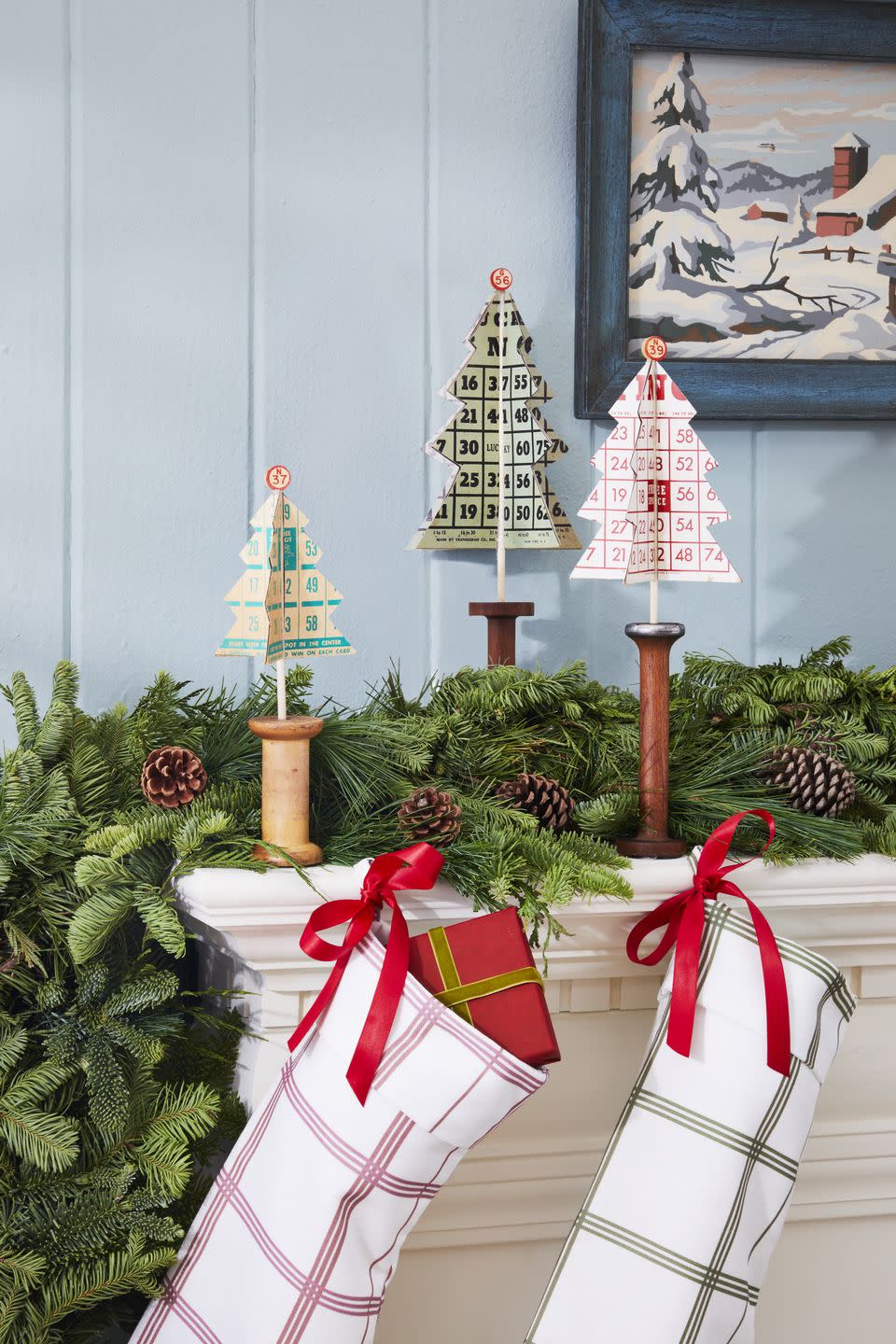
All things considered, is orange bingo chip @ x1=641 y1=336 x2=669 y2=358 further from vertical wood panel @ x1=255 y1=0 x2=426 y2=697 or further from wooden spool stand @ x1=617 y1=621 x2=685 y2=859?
vertical wood panel @ x1=255 y1=0 x2=426 y2=697

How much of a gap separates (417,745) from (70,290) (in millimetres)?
569

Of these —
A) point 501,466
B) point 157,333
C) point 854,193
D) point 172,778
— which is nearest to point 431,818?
point 172,778

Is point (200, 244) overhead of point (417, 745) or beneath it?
overhead

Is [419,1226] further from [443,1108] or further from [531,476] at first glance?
[531,476]

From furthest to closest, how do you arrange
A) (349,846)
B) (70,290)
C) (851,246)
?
(851,246) → (70,290) → (349,846)

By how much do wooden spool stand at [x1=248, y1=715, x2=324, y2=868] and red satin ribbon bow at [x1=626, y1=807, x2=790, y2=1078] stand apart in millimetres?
254

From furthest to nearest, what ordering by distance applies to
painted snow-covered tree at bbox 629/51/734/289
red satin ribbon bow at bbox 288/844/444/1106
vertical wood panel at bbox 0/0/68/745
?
painted snow-covered tree at bbox 629/51/734/289, vertical wood panel at bbox 0/0/68/745, red satin ribbon bow at bbox 288/844/444/1106

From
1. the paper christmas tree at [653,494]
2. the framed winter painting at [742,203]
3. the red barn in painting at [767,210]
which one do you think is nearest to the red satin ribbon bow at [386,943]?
the paper christmas tree at [653,494]

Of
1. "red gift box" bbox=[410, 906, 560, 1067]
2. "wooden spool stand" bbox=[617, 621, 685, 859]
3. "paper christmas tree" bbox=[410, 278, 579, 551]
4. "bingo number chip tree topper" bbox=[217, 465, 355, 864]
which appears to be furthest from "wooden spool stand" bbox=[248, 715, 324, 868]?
"paper christmas tree" bbox=[410, 278, 579, 551]

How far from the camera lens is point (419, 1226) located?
2.71 feet

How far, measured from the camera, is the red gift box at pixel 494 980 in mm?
699

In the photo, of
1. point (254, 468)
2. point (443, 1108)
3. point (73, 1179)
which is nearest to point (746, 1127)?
point (443, 1108)

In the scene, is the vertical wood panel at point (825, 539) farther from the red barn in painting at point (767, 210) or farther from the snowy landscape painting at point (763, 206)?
the red barn in painting at point (767, 210)

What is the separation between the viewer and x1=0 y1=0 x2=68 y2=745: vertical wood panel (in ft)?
3.37
